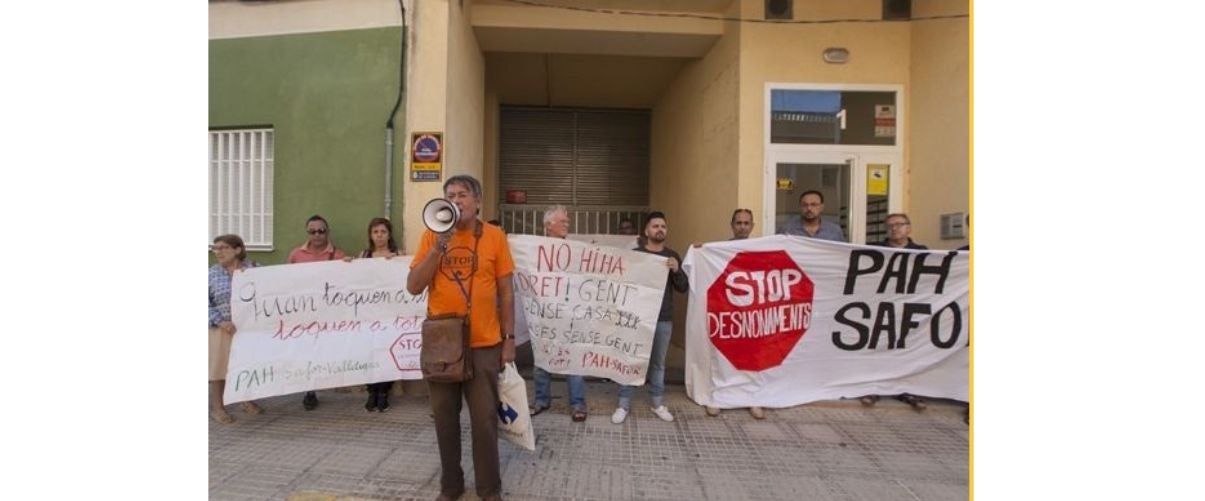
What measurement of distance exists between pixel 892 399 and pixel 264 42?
7160 millimetres

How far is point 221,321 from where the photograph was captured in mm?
4820

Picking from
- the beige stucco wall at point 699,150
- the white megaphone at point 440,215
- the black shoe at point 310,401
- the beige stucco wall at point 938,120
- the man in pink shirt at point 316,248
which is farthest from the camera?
the beige stucco wall at point 699,150

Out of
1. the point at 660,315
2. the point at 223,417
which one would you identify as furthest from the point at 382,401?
the point at 660,315

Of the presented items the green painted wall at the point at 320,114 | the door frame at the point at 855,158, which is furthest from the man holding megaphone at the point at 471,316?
the door frame at the point at 855,158

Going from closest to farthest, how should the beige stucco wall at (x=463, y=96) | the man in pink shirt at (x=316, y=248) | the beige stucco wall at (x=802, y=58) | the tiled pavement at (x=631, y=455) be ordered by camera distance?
the tiled pavement at (x=631, y=455), the man in pink shirt at (x=316, y=248), the beige stucco wall at (x=463, y=96), the beige stucco wall at (x=802, y=58)

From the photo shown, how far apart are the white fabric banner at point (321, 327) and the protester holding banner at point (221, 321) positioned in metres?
0.13

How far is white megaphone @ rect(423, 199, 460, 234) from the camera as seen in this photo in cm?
293

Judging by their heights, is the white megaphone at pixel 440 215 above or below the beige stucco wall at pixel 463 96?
below

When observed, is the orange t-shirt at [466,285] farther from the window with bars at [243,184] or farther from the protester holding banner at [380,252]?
the window with bars at [243,184]

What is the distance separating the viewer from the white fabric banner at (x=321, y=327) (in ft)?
15.4

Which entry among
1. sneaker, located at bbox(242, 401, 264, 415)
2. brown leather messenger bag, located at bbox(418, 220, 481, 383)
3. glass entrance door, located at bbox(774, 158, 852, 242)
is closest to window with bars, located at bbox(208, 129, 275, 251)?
sneaker, located at bbox(242, 401, 264, 415)

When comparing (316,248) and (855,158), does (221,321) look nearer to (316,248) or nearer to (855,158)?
(316,248)

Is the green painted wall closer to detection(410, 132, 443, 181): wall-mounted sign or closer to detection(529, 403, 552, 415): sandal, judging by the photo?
detection(410, 132, 443, 181): wall-mounted sign

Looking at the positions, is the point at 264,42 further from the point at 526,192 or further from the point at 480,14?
the point at 526,192
